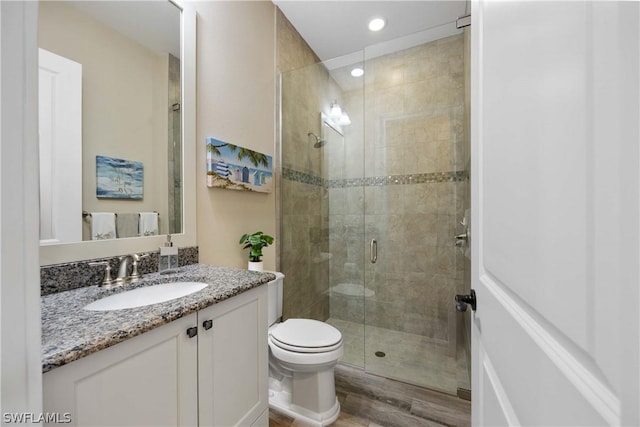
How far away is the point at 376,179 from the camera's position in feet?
8.00

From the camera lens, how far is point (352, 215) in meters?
2.56

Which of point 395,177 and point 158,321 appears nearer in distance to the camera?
point 158,321

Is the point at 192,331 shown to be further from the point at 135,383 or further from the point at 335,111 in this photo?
the point at 335,111

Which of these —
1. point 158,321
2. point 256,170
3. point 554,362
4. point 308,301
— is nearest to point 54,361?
point 158,321

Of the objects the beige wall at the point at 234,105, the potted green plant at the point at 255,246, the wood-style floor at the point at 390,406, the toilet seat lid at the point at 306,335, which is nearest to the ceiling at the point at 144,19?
the beige wall at the point at 234,105

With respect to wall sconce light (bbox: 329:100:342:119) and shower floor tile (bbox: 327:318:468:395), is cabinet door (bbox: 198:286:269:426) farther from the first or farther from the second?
wall sconce light (bbox: 329:100:342:119)

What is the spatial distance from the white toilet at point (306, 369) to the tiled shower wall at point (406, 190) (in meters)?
1.01

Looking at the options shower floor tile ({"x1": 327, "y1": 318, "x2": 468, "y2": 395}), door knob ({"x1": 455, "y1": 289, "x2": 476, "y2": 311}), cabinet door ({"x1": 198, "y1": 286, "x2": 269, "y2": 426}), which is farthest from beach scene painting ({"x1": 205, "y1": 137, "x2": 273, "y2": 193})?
shower floor tile ({"x1": 327, "y1": 318, "x2": 468, "y2": 395})

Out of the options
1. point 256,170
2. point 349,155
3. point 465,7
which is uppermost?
point 465,7

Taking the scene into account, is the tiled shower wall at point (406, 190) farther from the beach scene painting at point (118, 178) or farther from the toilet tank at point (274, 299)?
the beach scene painting at point (118, 178)

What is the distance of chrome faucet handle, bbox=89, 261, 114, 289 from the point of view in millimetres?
1082

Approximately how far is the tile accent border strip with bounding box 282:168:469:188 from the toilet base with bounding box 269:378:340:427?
1544mm

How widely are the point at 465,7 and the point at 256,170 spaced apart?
78.3 inches

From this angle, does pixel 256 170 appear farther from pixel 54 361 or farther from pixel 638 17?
pixel 638 17
